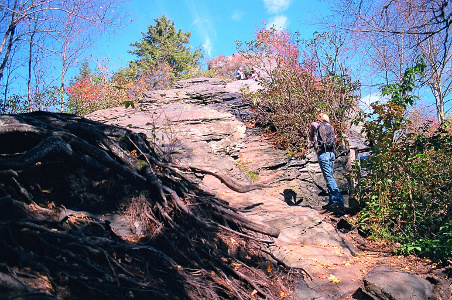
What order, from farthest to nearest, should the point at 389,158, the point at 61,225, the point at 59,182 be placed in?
the point at 389,158
the point at 59,182
the point at 61,225

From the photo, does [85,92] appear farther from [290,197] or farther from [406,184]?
[406,184]

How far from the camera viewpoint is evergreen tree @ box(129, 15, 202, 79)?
3033cm

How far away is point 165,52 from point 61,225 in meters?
30.5

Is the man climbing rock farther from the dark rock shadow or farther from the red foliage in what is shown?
the red foliage

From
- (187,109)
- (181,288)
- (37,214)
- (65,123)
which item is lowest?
(181,288)

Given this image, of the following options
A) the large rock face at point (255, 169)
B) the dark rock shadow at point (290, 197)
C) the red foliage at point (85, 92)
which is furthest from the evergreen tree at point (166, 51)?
the dark rock shadow at point (290, 197)

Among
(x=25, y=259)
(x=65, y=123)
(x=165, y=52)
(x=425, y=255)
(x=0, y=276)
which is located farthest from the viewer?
(x=165, y=52)

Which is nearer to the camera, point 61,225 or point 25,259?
point 25,259

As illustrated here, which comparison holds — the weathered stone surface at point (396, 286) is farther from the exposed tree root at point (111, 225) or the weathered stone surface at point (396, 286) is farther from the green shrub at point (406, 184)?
the green shrub at point (406, 184)

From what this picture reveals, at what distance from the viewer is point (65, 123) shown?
450 cm

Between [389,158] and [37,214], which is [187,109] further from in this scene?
[37,214]

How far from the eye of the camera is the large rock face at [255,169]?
522 cm

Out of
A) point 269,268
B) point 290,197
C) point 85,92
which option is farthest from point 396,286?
point 85,92

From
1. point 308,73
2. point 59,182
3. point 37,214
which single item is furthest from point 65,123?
point 308,73
